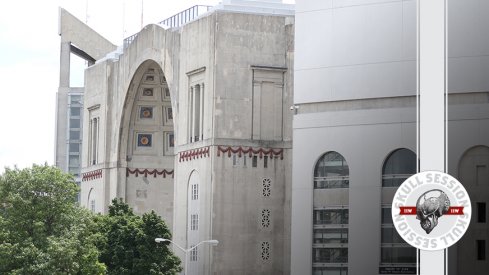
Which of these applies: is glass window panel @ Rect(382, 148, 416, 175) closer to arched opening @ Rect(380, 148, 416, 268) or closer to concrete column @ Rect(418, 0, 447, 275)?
arched opening @ Rect(380, 148, 416, 268)

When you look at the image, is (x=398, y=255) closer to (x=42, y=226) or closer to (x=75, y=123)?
(x=42, y=226)

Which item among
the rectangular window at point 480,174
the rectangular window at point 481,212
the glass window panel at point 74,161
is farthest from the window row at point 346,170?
the glass window panel at point 74,161

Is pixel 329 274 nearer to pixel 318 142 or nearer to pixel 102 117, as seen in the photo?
pixel 318 142

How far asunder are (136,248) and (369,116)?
65.6ft

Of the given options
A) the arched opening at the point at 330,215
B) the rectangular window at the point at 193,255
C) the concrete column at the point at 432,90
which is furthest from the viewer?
the rectangular window at the point at 193,255

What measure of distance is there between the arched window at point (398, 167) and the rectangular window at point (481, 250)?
5.83 m

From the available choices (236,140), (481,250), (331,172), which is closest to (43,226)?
(331,172)

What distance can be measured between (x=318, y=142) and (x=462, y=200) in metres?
37.4

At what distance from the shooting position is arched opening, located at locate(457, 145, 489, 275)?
183 feet

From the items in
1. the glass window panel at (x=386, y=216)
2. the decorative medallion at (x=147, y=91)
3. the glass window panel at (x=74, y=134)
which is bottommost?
the glass window panel at (x=386, y=216)

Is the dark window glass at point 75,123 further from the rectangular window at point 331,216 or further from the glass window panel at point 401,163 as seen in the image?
the glass window panel at point 401,163

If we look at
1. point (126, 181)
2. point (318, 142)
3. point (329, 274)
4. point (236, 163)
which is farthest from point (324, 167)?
point (126, 181)

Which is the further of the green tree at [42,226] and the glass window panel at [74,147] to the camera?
the glass window panel at [74,147]

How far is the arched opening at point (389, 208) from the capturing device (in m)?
60.2
